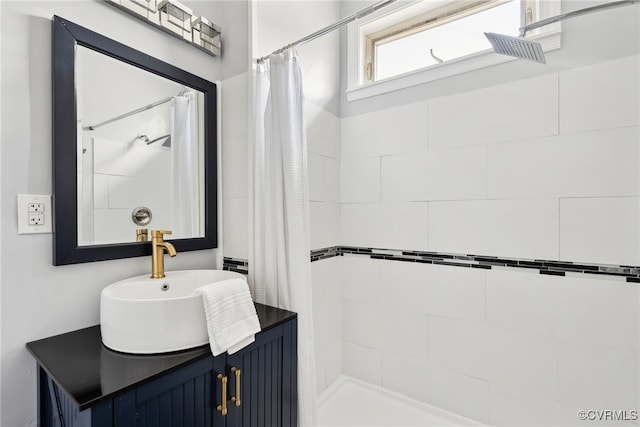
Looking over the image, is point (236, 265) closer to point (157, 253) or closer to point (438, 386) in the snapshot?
point (157, 253)

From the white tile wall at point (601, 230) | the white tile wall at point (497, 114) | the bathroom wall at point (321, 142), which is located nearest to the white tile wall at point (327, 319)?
the bathroom wall at point (321, 142)

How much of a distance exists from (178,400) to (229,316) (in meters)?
0.26

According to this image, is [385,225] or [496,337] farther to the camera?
[385,225]

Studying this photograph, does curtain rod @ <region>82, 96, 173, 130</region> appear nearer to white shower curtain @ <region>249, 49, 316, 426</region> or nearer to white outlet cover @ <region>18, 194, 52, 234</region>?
white outlet cover @ <region>18, 194, 52, 234</region>

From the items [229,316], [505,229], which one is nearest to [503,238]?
[505,229]

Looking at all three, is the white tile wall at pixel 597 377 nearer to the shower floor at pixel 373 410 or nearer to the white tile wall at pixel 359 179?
the shower floor at pixel 373 410

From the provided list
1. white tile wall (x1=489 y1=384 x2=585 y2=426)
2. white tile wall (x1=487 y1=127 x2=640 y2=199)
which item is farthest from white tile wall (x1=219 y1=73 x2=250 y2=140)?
white tile wall (x1=489 y1=384 x2=585 y2=426)

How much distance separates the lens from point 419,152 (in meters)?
1.68

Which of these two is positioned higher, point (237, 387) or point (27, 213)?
point (27, 213)

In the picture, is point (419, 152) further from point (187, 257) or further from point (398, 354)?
point (187, 257)

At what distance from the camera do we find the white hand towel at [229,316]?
955mm

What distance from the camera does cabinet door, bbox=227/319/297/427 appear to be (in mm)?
1037

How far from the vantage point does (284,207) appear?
139cm

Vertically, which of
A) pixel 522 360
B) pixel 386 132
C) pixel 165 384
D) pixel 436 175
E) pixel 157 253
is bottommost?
pixel 522 360
